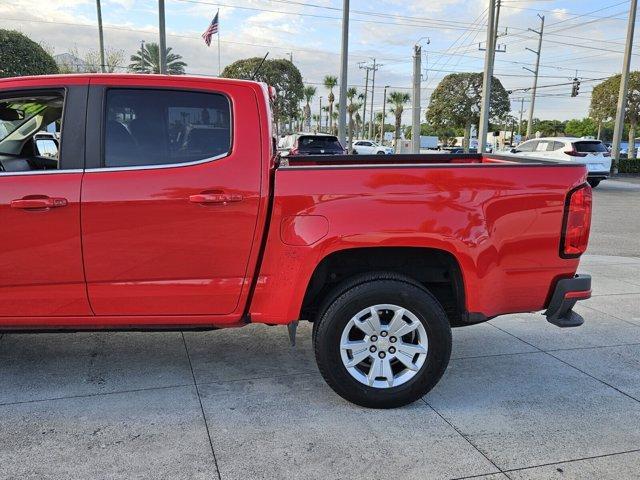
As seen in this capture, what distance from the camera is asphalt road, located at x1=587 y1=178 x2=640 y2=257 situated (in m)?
8.95

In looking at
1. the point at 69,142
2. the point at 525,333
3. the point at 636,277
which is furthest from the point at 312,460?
the point at 636,277

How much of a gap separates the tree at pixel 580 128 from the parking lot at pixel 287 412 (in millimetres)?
107612

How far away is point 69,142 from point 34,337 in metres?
1.94

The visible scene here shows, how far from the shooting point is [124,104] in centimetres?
315

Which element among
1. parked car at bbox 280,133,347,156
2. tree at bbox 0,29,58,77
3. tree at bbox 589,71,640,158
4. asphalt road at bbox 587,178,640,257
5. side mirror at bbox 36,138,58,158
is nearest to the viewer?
side mirror at bbox 36,138,58,158

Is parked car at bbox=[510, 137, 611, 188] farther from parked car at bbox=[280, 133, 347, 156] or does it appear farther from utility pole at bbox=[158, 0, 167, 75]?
utility pole at bbox=[158, 0, 167, 75]

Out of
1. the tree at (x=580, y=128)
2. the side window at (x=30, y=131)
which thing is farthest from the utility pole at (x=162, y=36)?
the tree at (x=580, y=128)

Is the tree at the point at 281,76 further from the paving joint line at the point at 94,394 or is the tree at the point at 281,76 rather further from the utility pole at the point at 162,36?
the paving joint line at the point at 94,394

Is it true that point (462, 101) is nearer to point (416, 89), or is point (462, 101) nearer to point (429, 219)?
point (416, 89)

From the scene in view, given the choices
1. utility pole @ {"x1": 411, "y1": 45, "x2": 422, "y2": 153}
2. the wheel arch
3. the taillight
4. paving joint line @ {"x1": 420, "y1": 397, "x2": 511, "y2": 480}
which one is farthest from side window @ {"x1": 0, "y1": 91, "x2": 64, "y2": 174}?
utility pole @ {"x1": 411, "y1": 45, "x2": 422, "y2": 153}

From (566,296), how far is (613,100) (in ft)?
128

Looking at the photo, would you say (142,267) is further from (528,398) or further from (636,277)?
(636,277)

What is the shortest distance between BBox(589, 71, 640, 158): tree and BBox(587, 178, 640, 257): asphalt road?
17.2 m

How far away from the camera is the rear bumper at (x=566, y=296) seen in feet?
10.7
